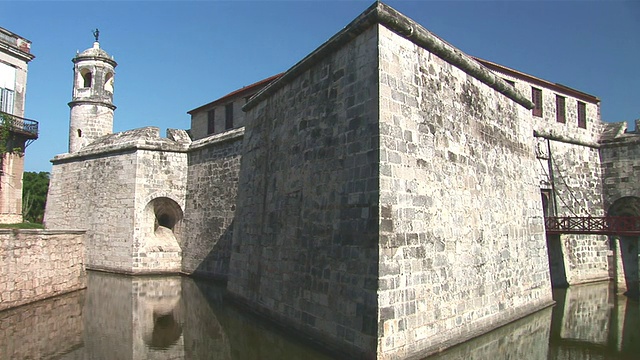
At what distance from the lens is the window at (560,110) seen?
16.4 m

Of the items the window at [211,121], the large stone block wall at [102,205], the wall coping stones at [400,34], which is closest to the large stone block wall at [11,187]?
the large stone block wall at [102,205]

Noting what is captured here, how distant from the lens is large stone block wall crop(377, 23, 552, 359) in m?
6.36

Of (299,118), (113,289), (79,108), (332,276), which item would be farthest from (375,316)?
(79,108)

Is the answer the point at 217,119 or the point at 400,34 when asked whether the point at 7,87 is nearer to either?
the point at 217,119

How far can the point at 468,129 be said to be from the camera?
8680mm

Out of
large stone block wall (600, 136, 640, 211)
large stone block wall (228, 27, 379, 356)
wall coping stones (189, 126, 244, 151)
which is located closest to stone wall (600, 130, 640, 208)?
large stone block wall (600, 136, 640, 211)

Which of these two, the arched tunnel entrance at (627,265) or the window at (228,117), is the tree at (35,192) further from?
the arched tunnel entrance at (627,265)

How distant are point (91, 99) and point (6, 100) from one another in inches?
126

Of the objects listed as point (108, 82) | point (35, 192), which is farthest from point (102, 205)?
point (35, 192)

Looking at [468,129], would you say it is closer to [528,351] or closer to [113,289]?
[528,351]

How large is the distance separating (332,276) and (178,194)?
440 inches

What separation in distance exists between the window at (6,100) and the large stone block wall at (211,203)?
7.52 metres

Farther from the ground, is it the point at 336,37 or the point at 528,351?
the point at 336,37

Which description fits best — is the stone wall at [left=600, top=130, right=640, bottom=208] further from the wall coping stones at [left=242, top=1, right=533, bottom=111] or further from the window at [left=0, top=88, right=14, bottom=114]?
the window at [left=0, top=88, right=14, bottom=114]
